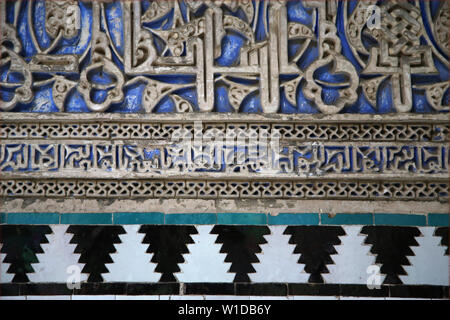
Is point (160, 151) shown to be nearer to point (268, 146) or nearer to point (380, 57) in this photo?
point (268, 146)

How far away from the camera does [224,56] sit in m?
3.55

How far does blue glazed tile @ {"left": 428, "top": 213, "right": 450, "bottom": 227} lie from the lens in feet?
10.9

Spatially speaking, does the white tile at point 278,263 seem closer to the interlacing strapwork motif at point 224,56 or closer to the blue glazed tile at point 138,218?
the blue glazed tile at point 138,218

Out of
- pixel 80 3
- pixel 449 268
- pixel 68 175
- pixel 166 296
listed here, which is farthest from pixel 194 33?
pixel 449 268

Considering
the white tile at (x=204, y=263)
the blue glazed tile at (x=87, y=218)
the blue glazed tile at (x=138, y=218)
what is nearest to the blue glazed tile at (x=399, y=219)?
the white tile at (x=204, y=263)

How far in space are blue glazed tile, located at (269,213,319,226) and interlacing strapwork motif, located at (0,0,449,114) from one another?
577 mm

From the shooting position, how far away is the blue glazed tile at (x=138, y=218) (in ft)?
10.8

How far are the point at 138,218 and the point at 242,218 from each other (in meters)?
0.54

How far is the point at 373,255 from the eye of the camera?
327 centimetres

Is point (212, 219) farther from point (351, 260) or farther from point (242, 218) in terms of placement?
point (351, 260)

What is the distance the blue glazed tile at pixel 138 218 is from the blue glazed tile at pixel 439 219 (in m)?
1.41

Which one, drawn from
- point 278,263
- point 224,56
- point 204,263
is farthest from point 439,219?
point 224,56

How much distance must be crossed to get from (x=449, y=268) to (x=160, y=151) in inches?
64.0

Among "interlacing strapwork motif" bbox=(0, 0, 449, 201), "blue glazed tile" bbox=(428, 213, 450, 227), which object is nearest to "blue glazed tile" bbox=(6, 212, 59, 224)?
"interlacing strapwork motif" bbox=(0, 0, 449, 201)
